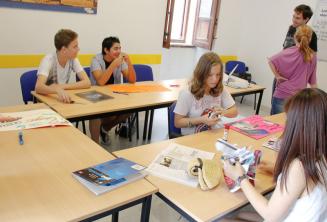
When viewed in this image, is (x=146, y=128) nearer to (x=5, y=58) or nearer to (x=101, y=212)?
(x=5, y=58)

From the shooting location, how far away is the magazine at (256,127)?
7.16 feet

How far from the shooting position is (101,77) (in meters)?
3.07

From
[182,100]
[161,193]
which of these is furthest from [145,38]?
[161,193]

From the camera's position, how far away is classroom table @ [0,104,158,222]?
1148 mm

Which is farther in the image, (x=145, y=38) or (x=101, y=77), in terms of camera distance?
(x=145, y=38)

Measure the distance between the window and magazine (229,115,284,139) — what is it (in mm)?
3226

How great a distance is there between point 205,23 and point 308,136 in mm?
4648

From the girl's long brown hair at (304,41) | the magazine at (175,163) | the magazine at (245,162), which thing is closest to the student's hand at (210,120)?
the magazine at (175,163)

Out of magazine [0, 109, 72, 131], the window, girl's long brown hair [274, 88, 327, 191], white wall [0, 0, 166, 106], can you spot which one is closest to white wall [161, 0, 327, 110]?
the window

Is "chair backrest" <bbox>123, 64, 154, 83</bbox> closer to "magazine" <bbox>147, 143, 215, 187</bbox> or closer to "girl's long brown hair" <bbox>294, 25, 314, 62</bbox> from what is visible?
"girl's long brown hair" <bbox>294, 25, 314, 62</bbox>

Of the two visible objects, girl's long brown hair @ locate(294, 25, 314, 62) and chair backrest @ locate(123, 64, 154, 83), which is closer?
girl's long brown hair @ locate(294, 25, 314, 62)

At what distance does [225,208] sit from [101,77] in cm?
211

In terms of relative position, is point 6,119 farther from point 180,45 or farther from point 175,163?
point 180,45

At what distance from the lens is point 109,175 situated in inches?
54.5
